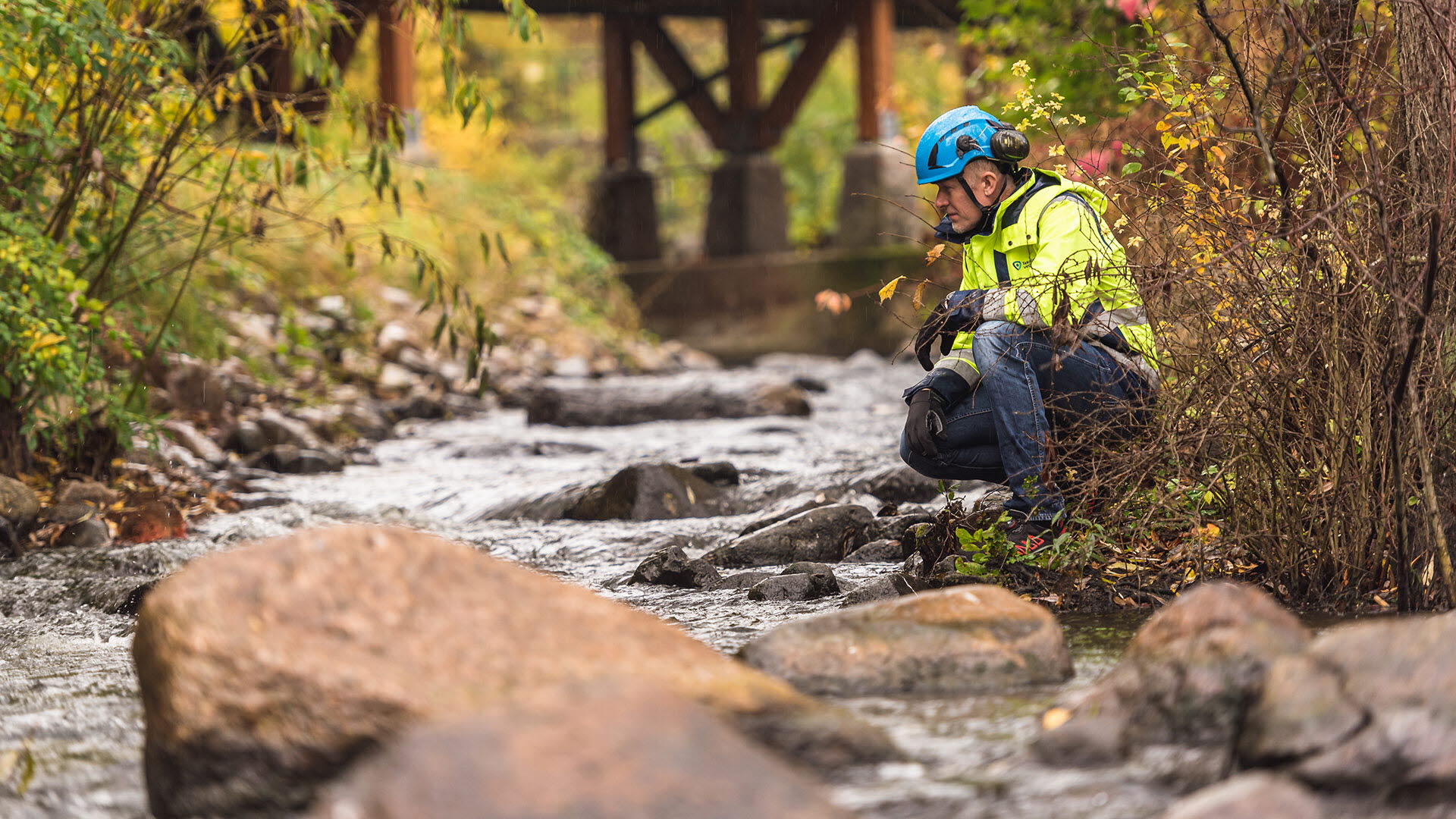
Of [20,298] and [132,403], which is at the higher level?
[20,298]

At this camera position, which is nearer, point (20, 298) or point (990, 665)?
point (990, 665)

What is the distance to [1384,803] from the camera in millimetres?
2312

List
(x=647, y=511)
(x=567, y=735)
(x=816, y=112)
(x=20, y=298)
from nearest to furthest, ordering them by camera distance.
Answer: (x=567, y=735) → (x=20, y=298) → (x=647, y=511) → (x=816, y=112)

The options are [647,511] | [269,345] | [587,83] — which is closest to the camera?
[647,511]

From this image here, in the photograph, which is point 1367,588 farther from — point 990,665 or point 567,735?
point 567,735

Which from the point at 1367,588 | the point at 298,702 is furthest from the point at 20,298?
the point at 1367,588

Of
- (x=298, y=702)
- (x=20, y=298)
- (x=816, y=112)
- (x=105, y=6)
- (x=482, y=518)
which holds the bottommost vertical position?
(x=482, y=518)

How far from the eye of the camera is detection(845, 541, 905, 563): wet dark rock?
508 cm

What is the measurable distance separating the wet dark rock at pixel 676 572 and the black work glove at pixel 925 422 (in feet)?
2.94

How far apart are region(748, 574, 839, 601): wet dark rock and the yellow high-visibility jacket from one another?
99cm

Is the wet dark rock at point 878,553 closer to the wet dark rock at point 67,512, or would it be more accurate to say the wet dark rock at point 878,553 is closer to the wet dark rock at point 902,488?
the wet dark rock at point 902,488

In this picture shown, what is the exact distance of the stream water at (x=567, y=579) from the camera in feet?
8.49

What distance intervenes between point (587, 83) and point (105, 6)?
100 ft

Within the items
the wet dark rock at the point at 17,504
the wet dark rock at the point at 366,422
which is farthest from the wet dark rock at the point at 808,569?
the wet dark rock at the point at 366,422
